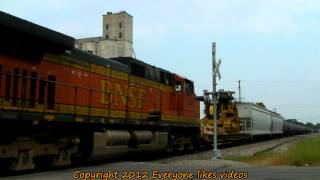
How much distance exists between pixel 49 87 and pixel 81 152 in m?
2.74

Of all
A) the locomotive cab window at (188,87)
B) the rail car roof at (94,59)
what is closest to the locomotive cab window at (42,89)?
the rail car roof at (94,59)

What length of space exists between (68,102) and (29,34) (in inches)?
120

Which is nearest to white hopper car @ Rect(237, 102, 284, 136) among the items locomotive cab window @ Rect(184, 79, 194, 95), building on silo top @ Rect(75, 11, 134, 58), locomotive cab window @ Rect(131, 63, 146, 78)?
locomotive cab window @ Rect(184, 79, 194, 95)

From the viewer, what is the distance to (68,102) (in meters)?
16.4

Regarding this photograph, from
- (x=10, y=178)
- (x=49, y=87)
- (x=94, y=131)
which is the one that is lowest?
(x=10, y=178)

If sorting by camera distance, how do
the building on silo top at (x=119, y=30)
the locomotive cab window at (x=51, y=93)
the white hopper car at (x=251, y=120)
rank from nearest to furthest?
the locomotive cab window at (x=51, y=93)
the white hopper car at (x=251, y=120)
the building on silo top at (x=119, y=30)

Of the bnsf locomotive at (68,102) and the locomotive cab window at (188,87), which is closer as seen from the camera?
the bnsf locomotive at (68,102)

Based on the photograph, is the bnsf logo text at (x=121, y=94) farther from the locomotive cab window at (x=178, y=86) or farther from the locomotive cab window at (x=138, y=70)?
the locomotive cab window at (x=178, y=86)

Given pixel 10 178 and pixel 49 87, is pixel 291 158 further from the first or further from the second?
pixel 10 178

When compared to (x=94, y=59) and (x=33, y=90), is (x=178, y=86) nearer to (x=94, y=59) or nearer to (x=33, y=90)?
(x=94, y=59)

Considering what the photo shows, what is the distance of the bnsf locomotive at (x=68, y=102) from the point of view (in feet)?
45.5

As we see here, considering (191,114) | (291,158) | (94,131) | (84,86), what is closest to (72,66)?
(84,86)

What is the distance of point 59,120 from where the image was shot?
15.3m

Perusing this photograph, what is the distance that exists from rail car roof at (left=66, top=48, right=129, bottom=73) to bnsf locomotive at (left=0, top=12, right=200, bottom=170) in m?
0.03
